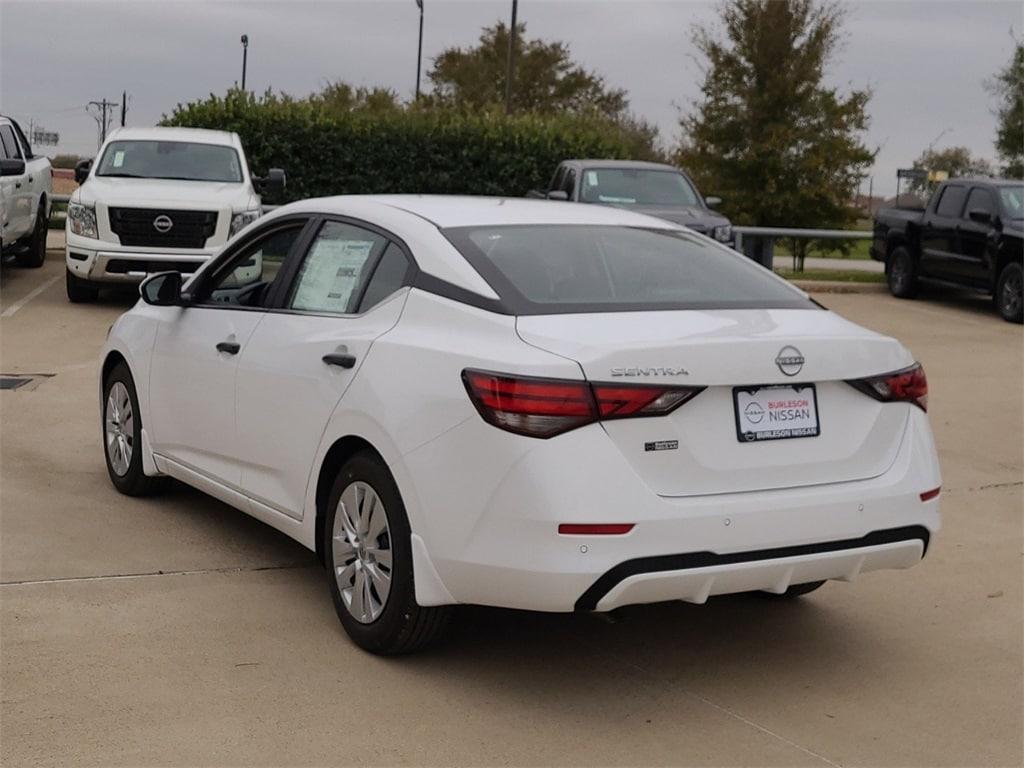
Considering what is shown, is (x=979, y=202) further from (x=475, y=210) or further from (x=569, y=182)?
(x=475, y=210)

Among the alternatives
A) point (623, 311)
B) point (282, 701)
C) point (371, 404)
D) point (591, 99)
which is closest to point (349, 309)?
point (371, 404)

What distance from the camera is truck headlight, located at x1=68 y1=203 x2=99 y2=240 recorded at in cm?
1486

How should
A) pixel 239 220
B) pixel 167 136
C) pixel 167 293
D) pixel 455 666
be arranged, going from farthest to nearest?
pixel 167 136 → pixel 239 220 → pixel 167 293 → pixel 455 666

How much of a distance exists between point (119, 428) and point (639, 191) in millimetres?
11591

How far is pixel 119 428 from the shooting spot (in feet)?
23.6

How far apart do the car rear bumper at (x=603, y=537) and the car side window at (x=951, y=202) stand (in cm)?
1482

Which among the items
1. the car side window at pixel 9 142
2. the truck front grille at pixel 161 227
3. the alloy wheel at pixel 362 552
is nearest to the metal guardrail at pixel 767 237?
the truck front grille at pixel 161 227

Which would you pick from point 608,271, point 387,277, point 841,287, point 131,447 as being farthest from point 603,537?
point 841,287

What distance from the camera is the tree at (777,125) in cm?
2866

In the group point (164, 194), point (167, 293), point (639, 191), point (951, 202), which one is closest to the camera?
point (167, 293)

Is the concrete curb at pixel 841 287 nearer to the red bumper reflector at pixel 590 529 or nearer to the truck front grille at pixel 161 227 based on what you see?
the truck front grille at pixel 161 227

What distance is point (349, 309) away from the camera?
5324 millimetres

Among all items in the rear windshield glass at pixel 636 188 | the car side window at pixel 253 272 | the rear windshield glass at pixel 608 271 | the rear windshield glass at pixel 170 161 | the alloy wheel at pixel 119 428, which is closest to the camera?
the rear windshield glass at pixel 608 271

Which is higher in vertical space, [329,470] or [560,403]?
[560,403]
